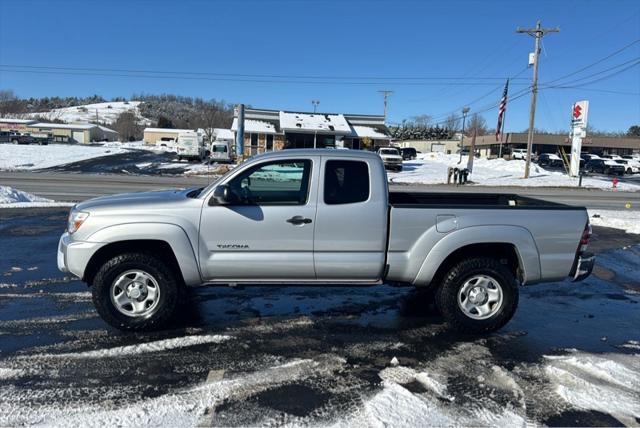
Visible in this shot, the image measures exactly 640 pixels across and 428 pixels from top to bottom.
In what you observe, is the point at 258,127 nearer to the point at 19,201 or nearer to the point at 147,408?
the point at 19,201

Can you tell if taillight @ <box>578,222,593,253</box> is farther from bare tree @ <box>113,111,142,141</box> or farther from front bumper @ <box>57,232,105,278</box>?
bare tree @ <box>113,111,142,141</box>

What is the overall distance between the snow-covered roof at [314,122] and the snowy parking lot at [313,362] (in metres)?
44.2

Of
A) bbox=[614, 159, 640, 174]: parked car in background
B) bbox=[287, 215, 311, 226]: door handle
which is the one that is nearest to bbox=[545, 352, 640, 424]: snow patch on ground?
bbox=[287, 215, 311, 226]: door handle

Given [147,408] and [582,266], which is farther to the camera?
[582,266]

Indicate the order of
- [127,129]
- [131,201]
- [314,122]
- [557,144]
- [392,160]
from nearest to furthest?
[131,201] → [392,160] → [314,122] → [557,144] → [127,129]

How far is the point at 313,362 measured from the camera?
14.4ft

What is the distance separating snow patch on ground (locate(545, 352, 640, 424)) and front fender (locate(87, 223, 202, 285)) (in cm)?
363

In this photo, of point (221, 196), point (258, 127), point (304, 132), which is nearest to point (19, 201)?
point (221, 196)

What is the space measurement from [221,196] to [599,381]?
3.87m

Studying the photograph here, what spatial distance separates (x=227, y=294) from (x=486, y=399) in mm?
3656

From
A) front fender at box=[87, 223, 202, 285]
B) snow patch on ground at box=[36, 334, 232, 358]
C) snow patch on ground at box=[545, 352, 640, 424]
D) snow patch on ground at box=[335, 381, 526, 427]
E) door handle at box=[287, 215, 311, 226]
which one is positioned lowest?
snow patch on ground at box=[36, 334, 232, 358]

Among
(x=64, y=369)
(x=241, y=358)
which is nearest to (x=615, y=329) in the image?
(x=241, y=358)

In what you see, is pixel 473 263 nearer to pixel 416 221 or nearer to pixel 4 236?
pixel 416 221

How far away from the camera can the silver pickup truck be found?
491 centimetres
